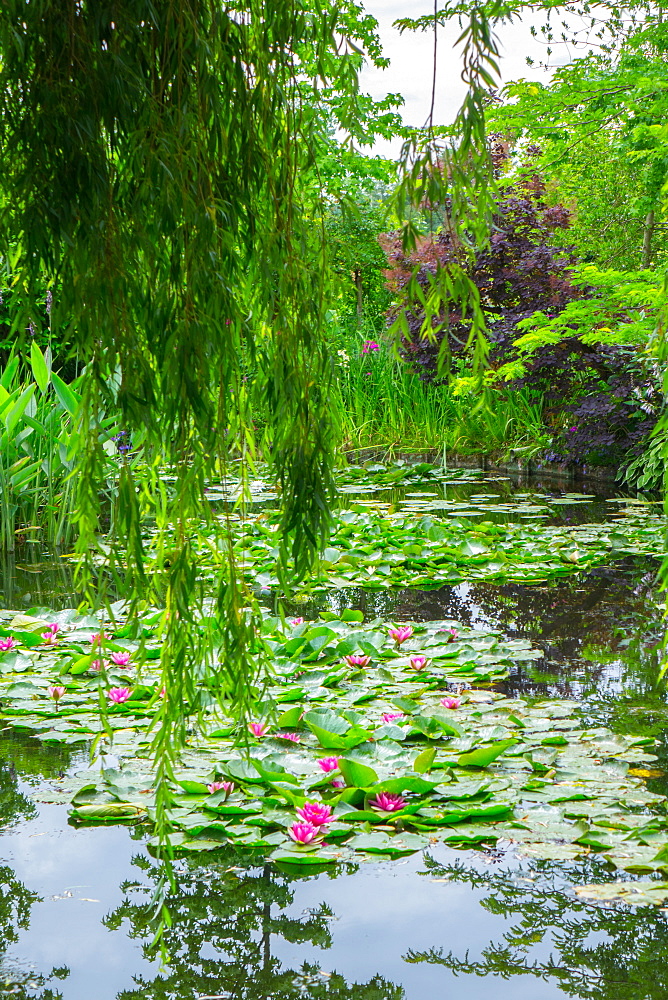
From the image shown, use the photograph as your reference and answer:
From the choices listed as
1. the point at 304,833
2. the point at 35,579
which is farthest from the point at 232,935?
the point at 35,579

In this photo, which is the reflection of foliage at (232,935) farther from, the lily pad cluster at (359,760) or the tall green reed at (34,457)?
the tall green reed at (34,457)

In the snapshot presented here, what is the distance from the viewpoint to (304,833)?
196 centimetres

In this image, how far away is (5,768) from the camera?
2.43 meters

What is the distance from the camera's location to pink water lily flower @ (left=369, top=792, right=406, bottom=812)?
2.10m

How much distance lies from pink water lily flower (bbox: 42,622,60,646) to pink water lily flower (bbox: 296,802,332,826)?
169cm

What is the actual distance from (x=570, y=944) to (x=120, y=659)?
196cm

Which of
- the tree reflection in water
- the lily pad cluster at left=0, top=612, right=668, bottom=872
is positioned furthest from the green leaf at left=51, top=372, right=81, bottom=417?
the tree reflection in water

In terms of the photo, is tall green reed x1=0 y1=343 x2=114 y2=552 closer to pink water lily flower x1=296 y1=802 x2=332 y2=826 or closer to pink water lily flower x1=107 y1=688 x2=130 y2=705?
pink water lily flower x1=107 y1=688 x2=130 y2=705

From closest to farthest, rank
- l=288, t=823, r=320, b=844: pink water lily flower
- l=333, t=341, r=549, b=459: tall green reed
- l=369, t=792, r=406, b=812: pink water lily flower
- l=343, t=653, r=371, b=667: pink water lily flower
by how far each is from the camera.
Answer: l=288, t=823, r=320, b=844: pink water lily flower
l=369, t=792, r=406, b=812: pink water lily flower
l=343, t=653, r=371, b=667: pink water lily flower
l=333, t=341, r=549, b=459: tall green reed

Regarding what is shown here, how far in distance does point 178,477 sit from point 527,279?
294 inches

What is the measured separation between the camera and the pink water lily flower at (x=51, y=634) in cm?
340

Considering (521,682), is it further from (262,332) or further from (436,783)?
(262,332)

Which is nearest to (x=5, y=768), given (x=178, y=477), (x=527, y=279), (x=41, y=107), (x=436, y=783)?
(x=436, y=783)

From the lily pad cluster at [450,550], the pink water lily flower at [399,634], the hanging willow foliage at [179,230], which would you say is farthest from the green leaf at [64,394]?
the hanging willow foliage at [179,230]
